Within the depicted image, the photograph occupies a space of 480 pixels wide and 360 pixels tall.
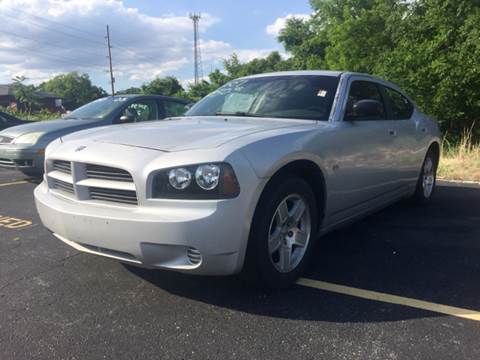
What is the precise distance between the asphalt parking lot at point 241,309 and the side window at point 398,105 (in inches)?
57.9

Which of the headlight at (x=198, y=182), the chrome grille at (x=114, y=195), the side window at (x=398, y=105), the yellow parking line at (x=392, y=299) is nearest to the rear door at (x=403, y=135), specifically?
the side window at (x=398, y=105)

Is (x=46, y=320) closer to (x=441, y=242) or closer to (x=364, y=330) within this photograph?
(x=364, y=330)

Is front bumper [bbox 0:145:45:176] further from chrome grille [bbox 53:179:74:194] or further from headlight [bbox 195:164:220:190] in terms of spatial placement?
headlight [bbox 195:164:220:190]

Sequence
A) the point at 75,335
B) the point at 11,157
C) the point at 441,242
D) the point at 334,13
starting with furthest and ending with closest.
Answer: the point at 334,13 → the point at 11,157 → the point at 441,242 → the point at 75,335

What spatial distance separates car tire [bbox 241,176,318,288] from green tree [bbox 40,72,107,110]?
105m

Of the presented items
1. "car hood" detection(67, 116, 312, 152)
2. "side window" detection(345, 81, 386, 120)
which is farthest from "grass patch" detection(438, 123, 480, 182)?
"car hood" detection(67, 116, 312, 152)

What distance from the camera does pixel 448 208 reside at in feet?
18.4

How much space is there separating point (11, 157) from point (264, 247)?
5655 mm

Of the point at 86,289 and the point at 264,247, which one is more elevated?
the point at 264,247

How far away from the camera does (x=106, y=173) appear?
110 inches

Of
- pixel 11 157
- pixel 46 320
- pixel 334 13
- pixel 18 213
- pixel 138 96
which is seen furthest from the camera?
pixel 334 13

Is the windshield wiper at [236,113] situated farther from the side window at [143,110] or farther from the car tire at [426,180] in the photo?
the side window at [143,110]

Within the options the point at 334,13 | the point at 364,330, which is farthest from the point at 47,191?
the point at 334,13

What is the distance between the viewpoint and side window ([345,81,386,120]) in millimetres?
3867
